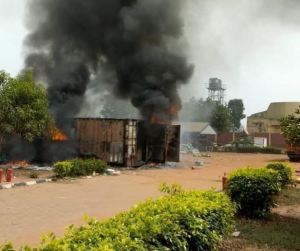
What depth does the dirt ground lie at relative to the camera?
797 cm

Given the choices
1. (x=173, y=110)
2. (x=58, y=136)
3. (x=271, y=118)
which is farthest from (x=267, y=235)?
(x=271, y=118)

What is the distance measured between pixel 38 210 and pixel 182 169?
14304 mm

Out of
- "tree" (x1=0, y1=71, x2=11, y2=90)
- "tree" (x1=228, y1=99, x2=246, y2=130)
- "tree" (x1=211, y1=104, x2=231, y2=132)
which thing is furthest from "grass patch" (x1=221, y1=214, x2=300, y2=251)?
"tree" (x1=228, y1=99, x2=246, y2=130)

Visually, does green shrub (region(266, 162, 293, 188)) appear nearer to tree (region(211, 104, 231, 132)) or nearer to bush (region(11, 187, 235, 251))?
bush (region(11, 187, 235, 251))

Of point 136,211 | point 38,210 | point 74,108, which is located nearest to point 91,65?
point 74,108

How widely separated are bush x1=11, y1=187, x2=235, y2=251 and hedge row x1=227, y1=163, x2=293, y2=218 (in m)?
2.80

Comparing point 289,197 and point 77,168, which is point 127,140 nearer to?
point 77,168

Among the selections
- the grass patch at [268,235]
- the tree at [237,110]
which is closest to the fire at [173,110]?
the grass patch at [268,235]

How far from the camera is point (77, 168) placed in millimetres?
16781

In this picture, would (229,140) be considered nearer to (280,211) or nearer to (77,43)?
(77,43)

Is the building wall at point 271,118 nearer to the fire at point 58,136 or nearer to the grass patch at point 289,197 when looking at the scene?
the fire at point 58,136

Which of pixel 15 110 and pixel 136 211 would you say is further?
pixel 15 110

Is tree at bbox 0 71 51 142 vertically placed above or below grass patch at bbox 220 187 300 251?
above

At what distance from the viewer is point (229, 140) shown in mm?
61219
